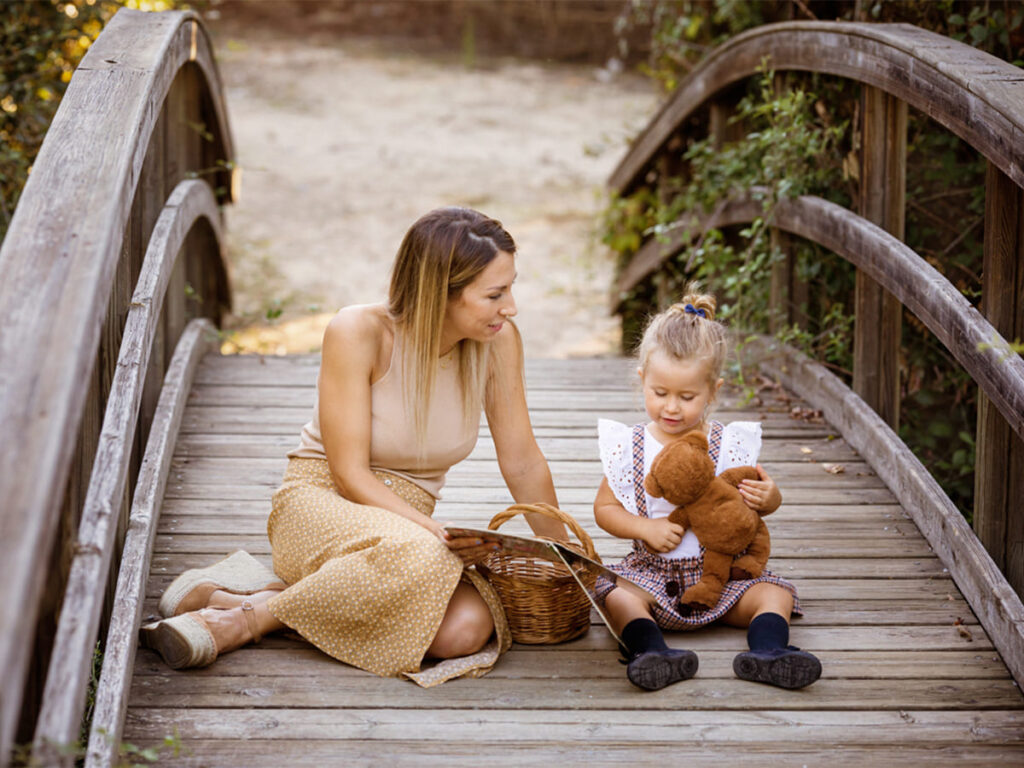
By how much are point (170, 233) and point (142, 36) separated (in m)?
0.54

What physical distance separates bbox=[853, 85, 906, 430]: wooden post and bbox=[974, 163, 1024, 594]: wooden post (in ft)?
2.59

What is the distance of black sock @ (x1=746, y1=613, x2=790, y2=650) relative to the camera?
8.54 feet

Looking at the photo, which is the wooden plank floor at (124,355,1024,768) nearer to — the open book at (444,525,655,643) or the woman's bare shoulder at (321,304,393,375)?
the open book at (444,525,655,643)

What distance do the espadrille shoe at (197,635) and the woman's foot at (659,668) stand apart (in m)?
0.82

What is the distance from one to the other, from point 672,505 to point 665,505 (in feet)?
0.06

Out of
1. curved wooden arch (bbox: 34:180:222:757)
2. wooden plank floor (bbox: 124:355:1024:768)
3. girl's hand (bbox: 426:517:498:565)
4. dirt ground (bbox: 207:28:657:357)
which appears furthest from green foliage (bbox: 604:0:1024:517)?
dirt ground (bbox: 207:28:657:357)

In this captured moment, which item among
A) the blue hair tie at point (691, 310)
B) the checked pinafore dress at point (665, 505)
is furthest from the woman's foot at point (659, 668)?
the blue hair tie at point (691, 310)

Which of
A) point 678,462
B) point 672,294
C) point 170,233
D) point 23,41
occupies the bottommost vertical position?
point 672,294

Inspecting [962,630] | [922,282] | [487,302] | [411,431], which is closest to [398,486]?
[411,431]

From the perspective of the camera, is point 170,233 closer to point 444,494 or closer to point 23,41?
point 444,494

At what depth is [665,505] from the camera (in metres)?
2.84

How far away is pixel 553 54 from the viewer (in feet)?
46.9

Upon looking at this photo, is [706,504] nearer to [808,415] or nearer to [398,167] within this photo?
[808,415]

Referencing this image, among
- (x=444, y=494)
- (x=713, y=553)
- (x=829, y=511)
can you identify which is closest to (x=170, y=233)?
(x=444, y=494)
